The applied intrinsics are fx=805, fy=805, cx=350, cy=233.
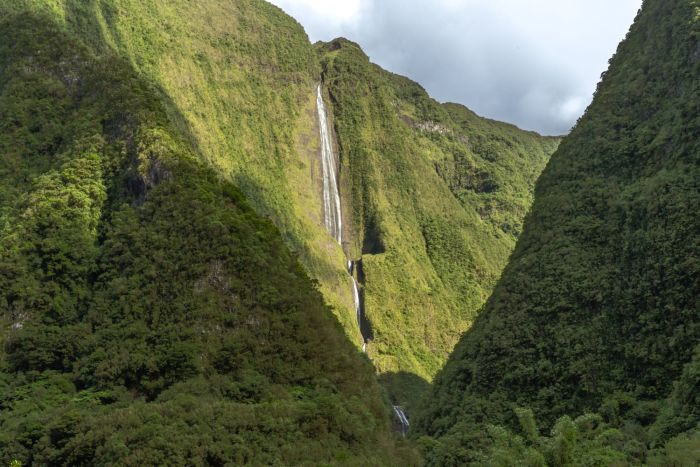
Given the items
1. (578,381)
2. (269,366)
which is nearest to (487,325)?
(578,381)

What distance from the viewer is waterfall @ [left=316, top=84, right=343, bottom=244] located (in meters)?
103

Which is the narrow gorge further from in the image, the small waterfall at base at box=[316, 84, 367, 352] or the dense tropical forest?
the dense tropical forest

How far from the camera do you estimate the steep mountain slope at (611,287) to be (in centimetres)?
3762

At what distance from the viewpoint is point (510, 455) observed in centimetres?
2156

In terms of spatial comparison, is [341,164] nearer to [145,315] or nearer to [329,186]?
[329,186]

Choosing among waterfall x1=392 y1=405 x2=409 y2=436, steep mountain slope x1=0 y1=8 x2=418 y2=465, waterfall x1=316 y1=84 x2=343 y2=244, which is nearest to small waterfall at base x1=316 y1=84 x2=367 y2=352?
waterfall x1=316 y1=84 x2=343 y2=244

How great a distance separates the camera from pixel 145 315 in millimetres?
36562

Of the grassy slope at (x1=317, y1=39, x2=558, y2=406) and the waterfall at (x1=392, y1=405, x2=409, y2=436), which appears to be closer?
the waterfall at (x1=392, y1=405, x2=409, y2=436)

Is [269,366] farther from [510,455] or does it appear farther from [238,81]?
[238,81]

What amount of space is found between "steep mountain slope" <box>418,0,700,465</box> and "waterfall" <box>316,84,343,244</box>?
159 feet

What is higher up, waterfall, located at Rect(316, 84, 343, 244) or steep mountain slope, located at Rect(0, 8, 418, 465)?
waterfall, located at Rect(316, 84, 343, 244)

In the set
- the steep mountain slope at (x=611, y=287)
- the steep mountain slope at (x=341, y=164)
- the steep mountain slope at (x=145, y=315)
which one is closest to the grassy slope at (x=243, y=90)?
the steep mountain slope at (x=341, y=164)

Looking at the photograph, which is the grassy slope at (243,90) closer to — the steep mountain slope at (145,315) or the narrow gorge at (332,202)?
the narrow gorge at (332,202)

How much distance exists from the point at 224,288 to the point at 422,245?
242ft
